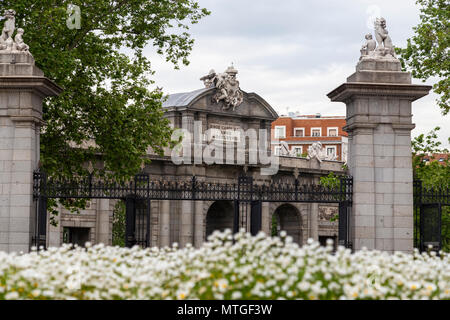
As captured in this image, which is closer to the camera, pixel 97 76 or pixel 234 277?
pixel 234 277

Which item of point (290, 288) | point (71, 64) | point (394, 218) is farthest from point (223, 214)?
point (290, 288)

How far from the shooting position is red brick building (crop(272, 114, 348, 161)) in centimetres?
10406

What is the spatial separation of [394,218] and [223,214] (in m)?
32.6

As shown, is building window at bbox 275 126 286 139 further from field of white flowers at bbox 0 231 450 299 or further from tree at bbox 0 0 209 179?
field of white flowers at bbox 0 231 450 299

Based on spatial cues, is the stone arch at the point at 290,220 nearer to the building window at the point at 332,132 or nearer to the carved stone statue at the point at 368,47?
the carved stone statue at the point at 368,47

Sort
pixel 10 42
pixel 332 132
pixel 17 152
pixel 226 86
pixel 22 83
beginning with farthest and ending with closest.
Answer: pixel 332 132
pixel 226 86
pixel 10 42
pixel 17 152
pixel 22 83

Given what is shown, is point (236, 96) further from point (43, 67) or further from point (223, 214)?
point (43, 67)

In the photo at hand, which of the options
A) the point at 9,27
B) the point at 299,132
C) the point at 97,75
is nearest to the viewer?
the point at 9,27

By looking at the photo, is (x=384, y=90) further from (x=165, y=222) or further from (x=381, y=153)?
(x=165, y=222)

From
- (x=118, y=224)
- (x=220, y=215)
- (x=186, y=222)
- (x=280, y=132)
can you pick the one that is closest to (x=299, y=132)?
(x=280, y=132)

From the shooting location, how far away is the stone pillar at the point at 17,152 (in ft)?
60.5

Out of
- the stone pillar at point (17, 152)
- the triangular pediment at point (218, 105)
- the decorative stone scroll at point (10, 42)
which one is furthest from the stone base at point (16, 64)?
the triangular pediment at point (218, 105)

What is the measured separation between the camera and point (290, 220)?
2212 inches

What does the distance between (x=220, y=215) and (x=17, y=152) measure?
33.5 meters
